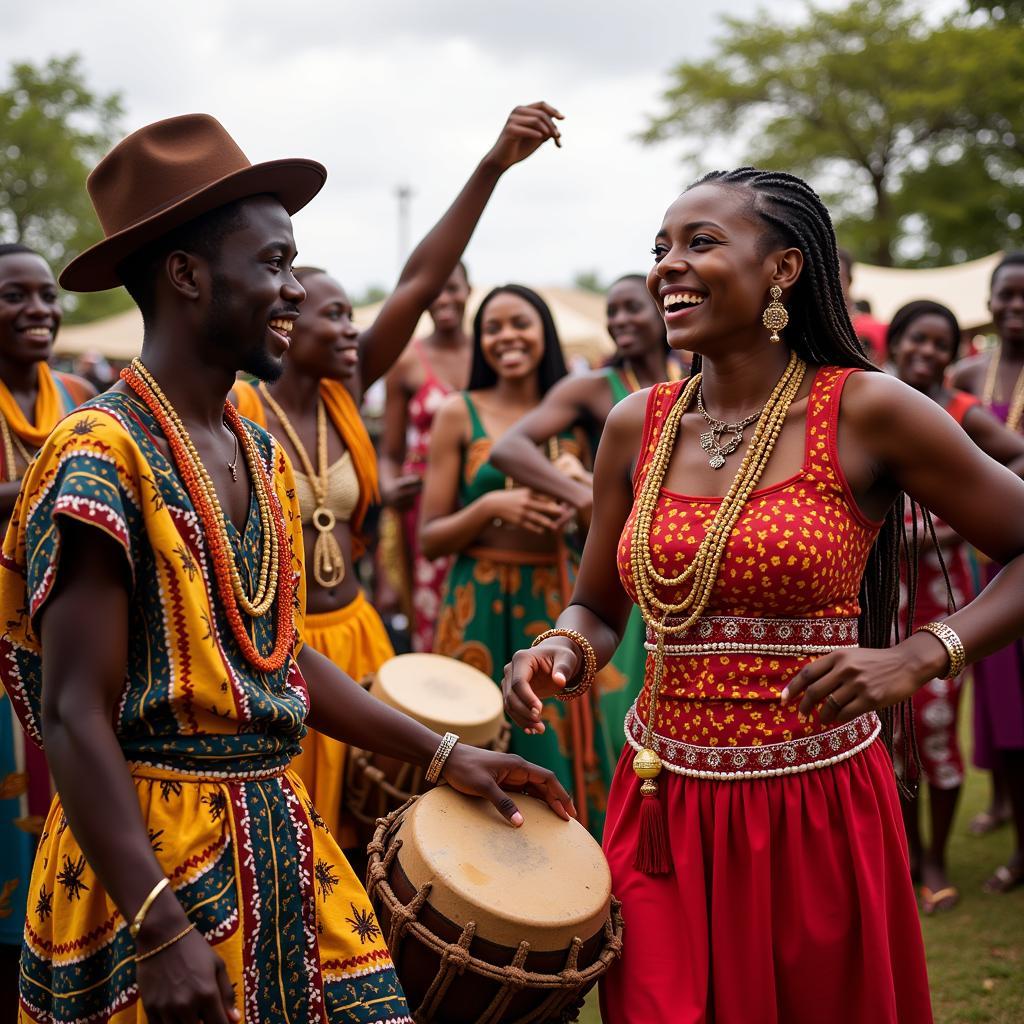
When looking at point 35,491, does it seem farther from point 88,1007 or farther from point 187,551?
point 88,1007

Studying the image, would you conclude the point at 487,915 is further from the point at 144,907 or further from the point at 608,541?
the point at 608,541

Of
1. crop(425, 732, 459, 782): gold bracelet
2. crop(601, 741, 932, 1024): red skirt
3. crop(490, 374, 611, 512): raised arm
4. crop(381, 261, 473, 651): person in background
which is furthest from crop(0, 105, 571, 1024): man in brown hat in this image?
crop(381, 261, 473, 651): person in background

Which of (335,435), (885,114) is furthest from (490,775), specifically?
(885,114)

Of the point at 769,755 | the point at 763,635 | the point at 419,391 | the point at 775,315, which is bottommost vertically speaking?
the point at 769,755

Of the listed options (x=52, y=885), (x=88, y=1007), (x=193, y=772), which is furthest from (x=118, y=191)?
(x=88, y=1007)

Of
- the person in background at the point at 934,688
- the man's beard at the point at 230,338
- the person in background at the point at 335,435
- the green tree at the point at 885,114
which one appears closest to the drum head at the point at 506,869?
the man's beard at the point at 230,338

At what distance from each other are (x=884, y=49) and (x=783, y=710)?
30.3 m

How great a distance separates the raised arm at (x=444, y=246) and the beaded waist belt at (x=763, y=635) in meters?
1.71

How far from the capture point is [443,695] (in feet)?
13.3

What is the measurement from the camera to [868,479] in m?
2.60

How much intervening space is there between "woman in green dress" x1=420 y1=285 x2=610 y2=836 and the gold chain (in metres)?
2.89

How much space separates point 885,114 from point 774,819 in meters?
30.2

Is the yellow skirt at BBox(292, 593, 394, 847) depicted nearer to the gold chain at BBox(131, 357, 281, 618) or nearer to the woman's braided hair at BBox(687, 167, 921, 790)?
the gold chain at BBox(131, 357, 281, 618)

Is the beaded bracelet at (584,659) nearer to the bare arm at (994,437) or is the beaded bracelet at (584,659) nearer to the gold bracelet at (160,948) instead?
the gold bracelet at (160,948)
